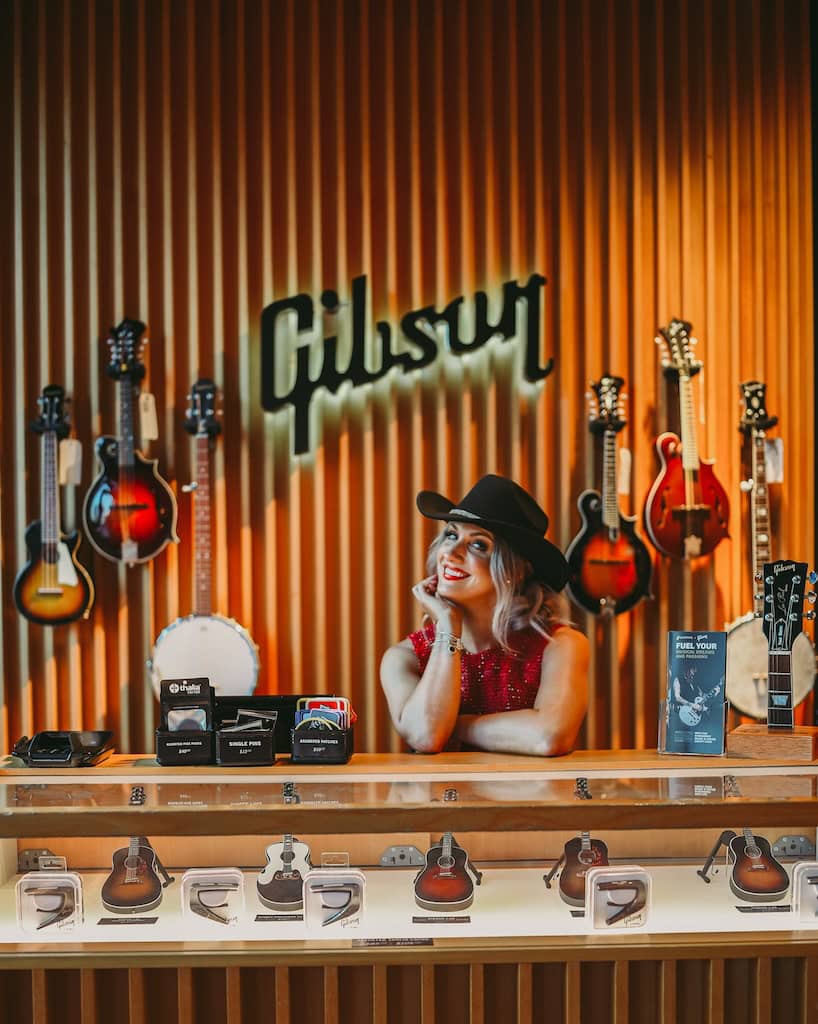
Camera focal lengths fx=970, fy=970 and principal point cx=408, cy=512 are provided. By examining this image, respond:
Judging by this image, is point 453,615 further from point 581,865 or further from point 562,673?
point 581,865

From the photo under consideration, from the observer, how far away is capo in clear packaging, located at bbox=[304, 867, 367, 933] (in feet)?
6.26

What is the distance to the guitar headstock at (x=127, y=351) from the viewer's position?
3803 millimetres

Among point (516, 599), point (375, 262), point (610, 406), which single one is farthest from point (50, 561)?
point (610, 406)

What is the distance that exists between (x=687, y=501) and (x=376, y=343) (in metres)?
1.40

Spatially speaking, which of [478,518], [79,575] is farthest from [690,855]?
[79,575]

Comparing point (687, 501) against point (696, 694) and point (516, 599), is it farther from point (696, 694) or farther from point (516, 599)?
point (696, 694)

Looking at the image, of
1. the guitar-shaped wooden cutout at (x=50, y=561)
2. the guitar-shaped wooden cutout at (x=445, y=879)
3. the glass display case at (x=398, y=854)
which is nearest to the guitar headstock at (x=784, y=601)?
the glass display case at (x=398, y=854)

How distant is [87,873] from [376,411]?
2.31 metres

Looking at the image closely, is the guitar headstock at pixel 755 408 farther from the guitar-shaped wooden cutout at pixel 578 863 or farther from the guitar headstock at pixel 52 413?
the guitar headstock at pixel 52 413

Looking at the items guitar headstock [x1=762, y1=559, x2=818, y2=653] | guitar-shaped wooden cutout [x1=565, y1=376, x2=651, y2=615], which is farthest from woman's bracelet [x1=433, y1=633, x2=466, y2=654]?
guitar-shaped wooden cutout [x1=565, y1=376, x2=651, y2=615]

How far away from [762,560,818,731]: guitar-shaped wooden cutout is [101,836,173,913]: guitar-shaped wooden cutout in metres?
1.35

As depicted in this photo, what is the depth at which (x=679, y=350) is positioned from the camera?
154 inches

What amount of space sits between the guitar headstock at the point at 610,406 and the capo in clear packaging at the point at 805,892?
2.20 m

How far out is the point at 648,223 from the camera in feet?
13.2
